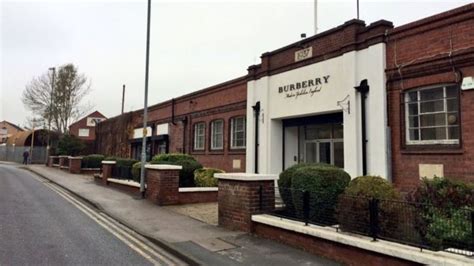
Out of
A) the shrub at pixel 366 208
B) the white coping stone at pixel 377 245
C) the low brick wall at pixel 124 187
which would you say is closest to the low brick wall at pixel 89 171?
the low brick wall at pixel 124 187

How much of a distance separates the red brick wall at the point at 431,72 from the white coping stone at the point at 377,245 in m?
5.09

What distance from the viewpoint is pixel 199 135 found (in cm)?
2538

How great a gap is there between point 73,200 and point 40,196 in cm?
181

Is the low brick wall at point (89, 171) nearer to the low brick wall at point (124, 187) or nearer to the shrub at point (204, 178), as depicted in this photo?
the low brick wall at point (124, 187)

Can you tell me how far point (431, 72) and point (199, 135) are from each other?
15.9 meters

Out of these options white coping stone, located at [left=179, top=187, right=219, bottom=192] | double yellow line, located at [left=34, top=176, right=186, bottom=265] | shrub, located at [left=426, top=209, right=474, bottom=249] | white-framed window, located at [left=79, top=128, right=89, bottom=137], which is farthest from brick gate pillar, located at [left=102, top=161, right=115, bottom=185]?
white-framed window, located at [left=79, top=128, right=89, bottom=137]

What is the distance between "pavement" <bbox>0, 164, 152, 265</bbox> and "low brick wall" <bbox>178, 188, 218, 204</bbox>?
10.9 feet

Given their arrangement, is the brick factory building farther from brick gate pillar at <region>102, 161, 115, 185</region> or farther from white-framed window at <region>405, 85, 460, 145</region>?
brick gate pillar at <region>102, 161, 115, 185</region>

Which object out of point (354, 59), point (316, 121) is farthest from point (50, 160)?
point (354, 59)

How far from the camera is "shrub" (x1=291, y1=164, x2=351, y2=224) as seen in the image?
334 inches

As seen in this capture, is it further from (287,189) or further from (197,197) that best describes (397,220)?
(197,197)

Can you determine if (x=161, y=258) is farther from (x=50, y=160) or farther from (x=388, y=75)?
(x=50, y=160)

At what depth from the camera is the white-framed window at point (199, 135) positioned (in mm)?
24825

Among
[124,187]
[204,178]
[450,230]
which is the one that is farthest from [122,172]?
[450,230]
